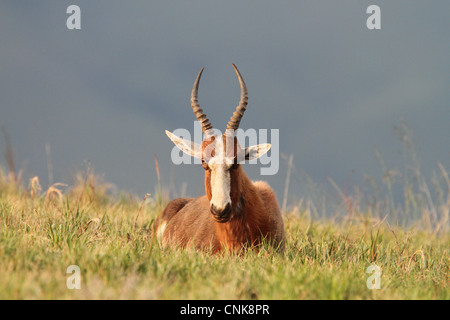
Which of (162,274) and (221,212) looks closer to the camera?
(162,274)

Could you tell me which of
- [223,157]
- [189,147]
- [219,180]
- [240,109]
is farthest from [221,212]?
[240,109]

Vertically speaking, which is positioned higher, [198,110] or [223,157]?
[198,110]

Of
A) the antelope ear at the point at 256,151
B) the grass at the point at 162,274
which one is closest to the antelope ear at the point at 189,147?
the antelope ear at the point at 256,151

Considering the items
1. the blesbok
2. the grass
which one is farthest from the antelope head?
the grass

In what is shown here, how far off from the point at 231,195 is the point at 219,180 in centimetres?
36

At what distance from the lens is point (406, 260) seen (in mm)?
6953

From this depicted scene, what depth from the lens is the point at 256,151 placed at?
6668mm

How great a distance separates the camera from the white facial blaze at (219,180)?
5848mm

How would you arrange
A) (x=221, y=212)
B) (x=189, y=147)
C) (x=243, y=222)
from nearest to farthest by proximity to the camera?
(x=221, y=212) < (x=243, y=222) < (x=189, y=147)

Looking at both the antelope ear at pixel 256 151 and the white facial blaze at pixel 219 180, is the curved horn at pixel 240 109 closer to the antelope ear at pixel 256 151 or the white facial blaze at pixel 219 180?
the antelope ear at pixel 256 151

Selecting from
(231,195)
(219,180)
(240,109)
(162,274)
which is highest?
(240,109)

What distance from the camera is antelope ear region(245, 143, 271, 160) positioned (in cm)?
662

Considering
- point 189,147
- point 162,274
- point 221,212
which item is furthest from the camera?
point 189,147

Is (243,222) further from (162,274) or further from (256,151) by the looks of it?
(162,274)
